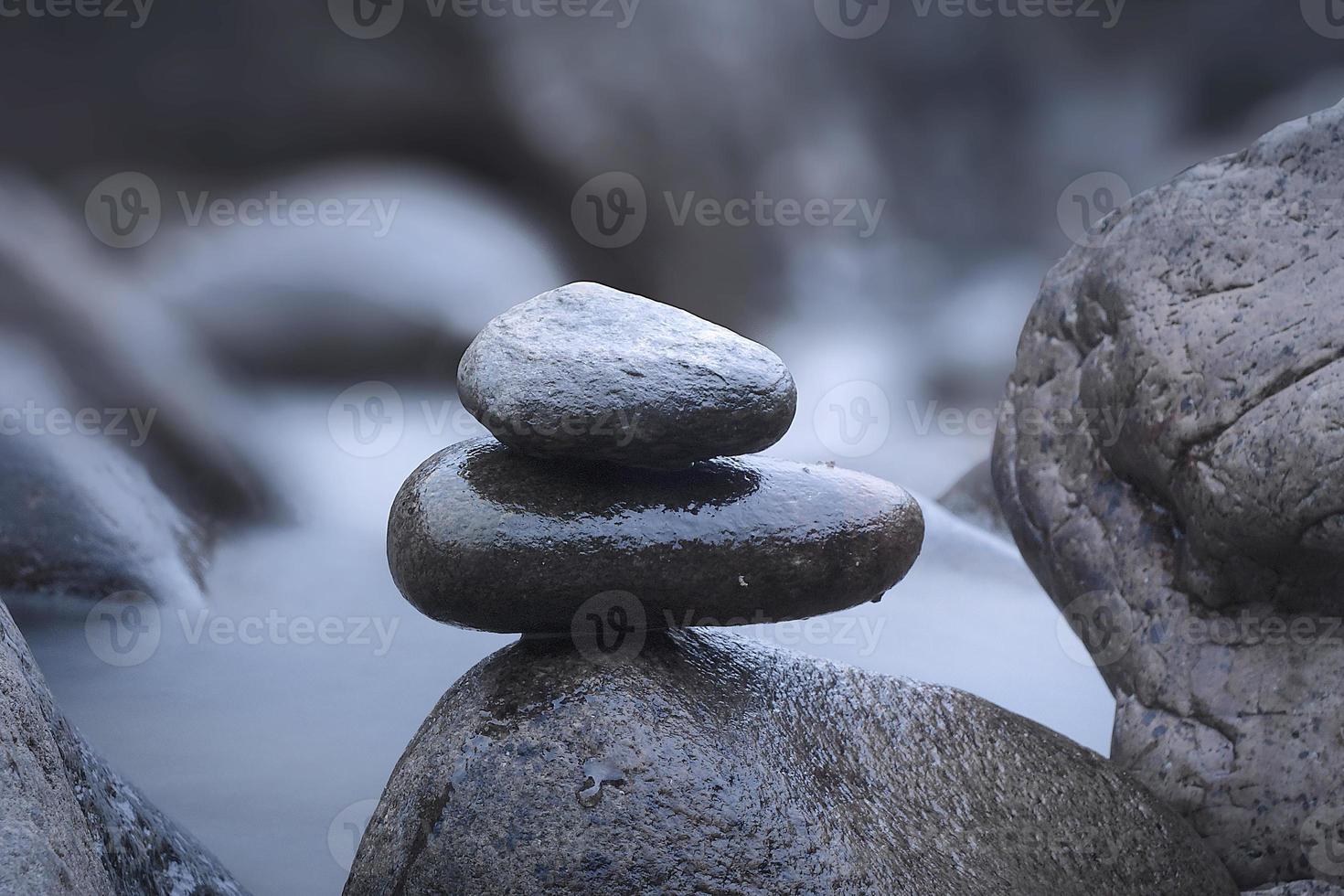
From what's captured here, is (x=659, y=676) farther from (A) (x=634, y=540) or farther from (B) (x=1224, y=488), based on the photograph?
(B) (x=1224, y=488)

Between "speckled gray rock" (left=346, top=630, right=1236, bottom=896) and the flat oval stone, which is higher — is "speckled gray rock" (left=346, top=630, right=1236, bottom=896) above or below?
below

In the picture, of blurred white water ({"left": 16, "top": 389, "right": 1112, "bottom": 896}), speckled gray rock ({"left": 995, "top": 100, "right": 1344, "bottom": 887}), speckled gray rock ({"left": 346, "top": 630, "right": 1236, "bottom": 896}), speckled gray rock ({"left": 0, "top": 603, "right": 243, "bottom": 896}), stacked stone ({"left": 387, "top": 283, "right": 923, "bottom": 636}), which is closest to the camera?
speckled gray rock ({"left": 0, "top": 603, "right": 243, "bottom": 896})

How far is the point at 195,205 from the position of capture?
8.58 m

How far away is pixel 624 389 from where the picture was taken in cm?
287

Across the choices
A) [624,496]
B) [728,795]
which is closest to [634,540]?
[624,496]

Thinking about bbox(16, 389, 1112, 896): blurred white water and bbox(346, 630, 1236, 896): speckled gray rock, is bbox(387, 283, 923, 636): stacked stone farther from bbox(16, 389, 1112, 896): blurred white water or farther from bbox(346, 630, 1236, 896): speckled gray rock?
bbox(16, 389, 1112, 896): blurred white water

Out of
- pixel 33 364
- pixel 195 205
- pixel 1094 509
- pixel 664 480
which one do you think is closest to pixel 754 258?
pixel 195 205

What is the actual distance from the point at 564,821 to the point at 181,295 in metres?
6.35

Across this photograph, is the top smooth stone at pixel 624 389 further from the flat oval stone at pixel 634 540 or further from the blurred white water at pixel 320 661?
the blurred white water at pixel 320 661

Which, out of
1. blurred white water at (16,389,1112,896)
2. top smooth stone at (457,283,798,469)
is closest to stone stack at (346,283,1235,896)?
top smooth stone at (457,283,798,469)

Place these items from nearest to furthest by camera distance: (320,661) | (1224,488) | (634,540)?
(634,540) → (1224,488) → (320,661)

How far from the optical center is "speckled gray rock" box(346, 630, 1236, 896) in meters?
2.79

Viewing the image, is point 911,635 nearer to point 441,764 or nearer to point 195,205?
point 441,764

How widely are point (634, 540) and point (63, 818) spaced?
1.35m
